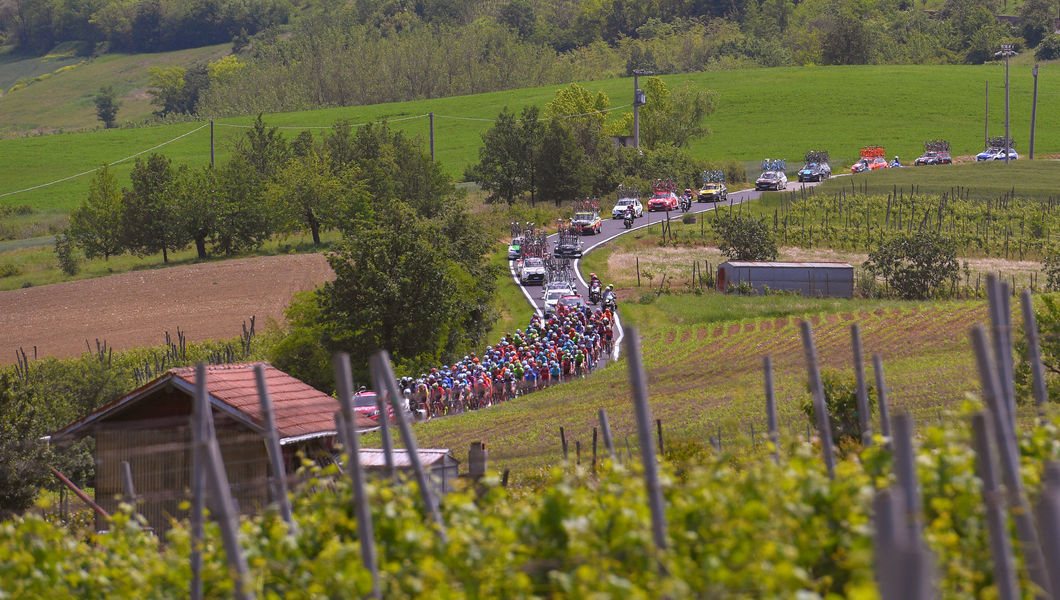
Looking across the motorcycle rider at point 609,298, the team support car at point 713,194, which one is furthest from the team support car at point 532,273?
the team support car at point 713,194

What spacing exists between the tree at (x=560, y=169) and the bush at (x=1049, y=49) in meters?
100

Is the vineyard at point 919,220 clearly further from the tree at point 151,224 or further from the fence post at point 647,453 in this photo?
the fence post at point 647,453

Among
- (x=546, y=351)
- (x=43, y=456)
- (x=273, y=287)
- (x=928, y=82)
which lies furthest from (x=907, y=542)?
(x=928, y=82)

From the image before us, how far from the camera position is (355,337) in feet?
148

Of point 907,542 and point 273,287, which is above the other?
point 907,542

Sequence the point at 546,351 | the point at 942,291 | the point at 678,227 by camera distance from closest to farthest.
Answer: the point at 546,351
the point at 942,291
the point at 678,227

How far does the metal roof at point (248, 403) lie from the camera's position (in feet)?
61.9

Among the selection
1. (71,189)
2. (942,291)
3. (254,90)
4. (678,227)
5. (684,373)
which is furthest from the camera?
(254,90)

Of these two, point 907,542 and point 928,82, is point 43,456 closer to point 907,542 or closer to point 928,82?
point 907,542

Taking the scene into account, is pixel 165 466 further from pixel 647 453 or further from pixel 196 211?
pixel 196 211

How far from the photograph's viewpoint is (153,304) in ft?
205

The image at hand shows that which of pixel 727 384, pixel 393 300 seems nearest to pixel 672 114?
pixel 393 300

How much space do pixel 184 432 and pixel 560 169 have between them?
232 feet

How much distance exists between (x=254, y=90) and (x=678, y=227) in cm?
12266
